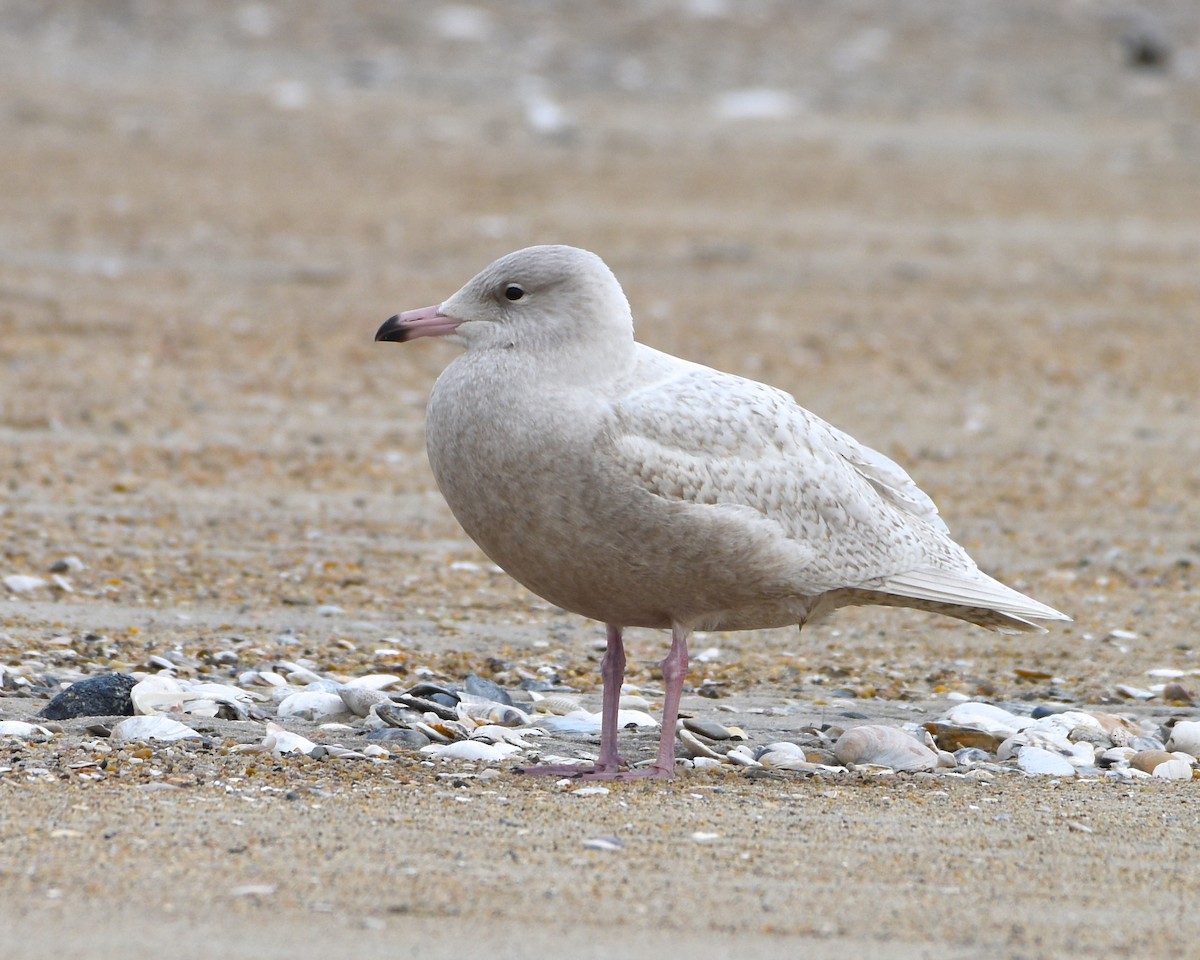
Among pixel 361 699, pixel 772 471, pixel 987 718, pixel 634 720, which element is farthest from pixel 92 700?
pixel 987 718

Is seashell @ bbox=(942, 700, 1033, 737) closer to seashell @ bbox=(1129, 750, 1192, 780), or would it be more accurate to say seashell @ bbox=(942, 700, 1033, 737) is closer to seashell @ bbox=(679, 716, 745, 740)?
seashell @ bbox=(1129, 750, 1192, 780)

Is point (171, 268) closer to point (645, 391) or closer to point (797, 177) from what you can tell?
point (797, 177)

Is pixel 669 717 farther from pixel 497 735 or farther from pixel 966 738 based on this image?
pixel 966 738

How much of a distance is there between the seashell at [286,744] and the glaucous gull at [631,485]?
0.62m

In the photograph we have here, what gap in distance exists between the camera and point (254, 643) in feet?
21.3

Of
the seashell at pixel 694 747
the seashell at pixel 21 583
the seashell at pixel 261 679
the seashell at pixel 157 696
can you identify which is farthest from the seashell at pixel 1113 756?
the seashell at pixel 21 583

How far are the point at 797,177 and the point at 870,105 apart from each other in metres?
3.82

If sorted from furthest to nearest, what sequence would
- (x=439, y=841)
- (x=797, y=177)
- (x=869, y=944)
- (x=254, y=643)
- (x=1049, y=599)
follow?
(x=797, y=177) < (x=1049, y=599) < (x=254, y=643) < (x=439, y=841) < (x=869, y=944)

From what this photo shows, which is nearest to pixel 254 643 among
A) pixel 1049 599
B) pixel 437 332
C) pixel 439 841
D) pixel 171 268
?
pixel 437 332

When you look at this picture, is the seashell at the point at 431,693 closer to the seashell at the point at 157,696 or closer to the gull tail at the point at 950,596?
the seashell at the point at 157,696

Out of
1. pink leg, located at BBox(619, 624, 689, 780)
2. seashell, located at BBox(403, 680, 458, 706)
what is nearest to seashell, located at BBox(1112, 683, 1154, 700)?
pink leg, located at BBox(619, 624, 689, 780)

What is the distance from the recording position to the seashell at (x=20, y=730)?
512cm

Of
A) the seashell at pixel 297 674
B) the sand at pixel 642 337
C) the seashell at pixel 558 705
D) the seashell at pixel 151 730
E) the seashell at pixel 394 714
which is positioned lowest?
the seashell at pixel 558 705

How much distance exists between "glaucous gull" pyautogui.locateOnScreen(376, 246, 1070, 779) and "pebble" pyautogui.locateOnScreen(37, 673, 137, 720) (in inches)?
45.3
